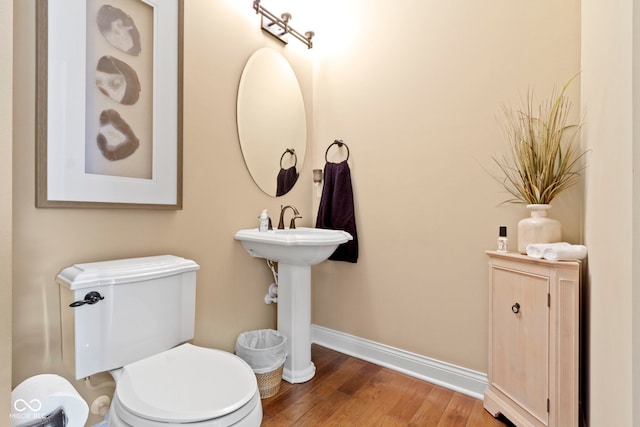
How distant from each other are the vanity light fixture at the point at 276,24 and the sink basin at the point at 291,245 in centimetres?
133

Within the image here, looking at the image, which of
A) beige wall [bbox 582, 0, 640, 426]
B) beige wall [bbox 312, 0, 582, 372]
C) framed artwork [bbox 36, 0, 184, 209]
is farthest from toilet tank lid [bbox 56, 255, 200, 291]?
beige wall [bbox 582, 0, 640, 426]

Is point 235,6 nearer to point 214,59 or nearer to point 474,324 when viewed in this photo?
point 214,59

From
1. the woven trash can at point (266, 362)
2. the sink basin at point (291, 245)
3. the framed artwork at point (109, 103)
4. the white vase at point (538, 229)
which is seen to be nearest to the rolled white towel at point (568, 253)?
the white vase at point (538, 229)

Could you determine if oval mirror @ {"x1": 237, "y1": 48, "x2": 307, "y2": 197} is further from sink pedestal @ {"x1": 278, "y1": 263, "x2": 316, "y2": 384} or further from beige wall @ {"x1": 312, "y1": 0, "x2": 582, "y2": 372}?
sink pedestal @ {"x1": 278, "y1": 263, "x2": 316, "y2": 384}

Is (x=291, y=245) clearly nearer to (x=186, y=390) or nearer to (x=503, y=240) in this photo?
(x=186, y=390)

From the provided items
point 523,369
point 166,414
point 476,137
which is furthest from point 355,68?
point 166,414

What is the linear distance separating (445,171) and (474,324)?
851 mm

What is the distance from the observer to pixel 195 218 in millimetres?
1539

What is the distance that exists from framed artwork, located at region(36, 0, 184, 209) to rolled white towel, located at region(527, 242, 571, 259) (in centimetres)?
159

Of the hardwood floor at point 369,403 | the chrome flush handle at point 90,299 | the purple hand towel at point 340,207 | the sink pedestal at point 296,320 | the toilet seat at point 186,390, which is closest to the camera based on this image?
the toilet seat at point 186,390

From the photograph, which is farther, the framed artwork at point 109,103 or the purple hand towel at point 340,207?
the purple hand towel at point 340,207

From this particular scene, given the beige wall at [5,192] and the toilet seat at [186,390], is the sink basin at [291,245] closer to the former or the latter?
the toilet seat at [186,390]

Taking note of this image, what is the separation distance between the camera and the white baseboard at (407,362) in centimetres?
159

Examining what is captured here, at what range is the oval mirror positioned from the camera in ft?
5.94
